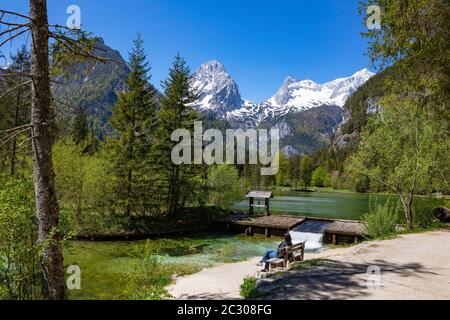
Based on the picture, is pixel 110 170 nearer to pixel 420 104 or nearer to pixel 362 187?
pixel 420 104

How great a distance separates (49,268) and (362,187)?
383 ft

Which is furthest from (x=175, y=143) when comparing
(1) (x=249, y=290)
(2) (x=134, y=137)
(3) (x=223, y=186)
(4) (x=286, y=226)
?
(1) (x=249, y=290)

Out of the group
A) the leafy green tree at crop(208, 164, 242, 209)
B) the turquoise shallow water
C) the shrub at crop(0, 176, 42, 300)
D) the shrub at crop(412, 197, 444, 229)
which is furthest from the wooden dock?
the shrub at crop(0, 176, 42, 300)

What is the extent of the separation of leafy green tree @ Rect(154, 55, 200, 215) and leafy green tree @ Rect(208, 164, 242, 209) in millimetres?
2667

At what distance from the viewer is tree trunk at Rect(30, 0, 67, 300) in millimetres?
7000

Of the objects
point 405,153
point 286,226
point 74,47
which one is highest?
point 74,47

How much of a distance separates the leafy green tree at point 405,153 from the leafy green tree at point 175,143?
1836 centimetres

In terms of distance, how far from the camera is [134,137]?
108 feet

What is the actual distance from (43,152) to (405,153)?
76.4 feet

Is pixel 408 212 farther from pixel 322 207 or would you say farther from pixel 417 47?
pixel 322 207

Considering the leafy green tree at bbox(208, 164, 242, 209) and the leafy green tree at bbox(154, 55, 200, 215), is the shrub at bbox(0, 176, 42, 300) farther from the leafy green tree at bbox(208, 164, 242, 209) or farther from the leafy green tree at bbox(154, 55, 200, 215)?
the leafy green tree at bbox(208, 164, 242, 209)

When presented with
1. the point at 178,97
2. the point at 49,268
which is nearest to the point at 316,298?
the point at 49,268

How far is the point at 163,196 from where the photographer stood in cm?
3616
